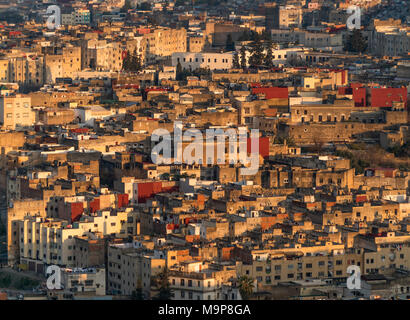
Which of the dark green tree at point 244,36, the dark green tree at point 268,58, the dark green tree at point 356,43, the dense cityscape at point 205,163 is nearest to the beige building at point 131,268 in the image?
the dense cityscape at point 205,163

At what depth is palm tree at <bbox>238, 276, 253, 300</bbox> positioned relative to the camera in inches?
1513

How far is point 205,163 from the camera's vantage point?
2068 inches

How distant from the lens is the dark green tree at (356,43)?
79562mm

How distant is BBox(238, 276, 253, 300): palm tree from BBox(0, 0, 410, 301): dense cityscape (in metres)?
0.07

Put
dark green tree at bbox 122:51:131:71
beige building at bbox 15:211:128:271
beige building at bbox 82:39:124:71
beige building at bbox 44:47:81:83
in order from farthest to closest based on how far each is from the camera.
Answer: beige building at bbox 82:39:124:71 < dark green tree at bbox 122:51:131:71 < beige building at bbox 44:47:81:83 < beige building at bbox 15:211:128:271

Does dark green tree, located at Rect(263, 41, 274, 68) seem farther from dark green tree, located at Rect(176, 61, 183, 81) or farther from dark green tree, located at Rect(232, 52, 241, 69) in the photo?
dark green tree, located at Rect(176, 61, 183, 81)

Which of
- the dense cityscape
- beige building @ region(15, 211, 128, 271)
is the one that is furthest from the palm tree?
beige building @ region(15, 211, 128, 271)

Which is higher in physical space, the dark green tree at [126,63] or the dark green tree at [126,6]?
the dark green tree at [126,63]

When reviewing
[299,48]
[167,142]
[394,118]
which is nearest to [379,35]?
[299,48]

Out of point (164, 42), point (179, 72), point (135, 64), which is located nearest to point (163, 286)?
point (179, 72)

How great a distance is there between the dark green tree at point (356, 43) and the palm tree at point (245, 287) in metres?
40.5

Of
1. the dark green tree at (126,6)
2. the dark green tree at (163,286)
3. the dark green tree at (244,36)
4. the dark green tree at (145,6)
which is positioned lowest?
the dark green tree at (126,6)

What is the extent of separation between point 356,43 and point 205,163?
92.1ft

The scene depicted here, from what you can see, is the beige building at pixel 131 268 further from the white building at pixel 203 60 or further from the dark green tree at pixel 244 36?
the dark green tree at pixel 244 36
